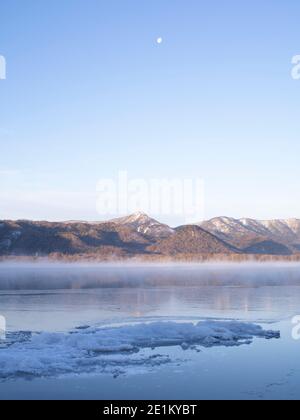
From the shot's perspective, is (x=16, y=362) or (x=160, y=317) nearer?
(x=16, y=362)

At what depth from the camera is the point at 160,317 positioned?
27281 millimetres

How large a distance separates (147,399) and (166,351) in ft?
19.1

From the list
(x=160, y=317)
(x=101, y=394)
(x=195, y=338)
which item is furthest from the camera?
(x=160, y=317)

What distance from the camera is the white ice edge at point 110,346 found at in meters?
15.8

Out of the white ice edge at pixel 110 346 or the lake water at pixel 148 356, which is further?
the white ice edge at pixel 110 346

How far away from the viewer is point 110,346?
18812 mm

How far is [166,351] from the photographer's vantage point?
61.6 feet

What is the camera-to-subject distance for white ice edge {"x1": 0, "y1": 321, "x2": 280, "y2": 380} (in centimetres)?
1584

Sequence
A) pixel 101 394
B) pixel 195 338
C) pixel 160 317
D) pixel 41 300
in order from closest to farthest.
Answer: pixel 101 394, pixel 195 338, pixel 160 317, pixel 41 300

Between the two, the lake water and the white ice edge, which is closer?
the lake water

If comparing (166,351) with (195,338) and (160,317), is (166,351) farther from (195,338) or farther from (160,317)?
(160,317)

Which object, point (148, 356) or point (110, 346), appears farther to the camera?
point (110, 346)

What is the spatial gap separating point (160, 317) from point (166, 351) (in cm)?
851
